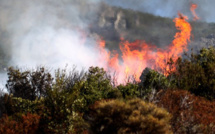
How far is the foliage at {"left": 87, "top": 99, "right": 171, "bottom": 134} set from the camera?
4777mm

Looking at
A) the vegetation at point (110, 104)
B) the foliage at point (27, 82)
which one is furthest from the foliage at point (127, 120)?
the foliage at point (27, 82)

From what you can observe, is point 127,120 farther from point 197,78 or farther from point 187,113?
point 197,78

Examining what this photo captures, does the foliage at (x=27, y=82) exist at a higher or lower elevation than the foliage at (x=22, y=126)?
higher

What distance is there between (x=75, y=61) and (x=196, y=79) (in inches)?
3574

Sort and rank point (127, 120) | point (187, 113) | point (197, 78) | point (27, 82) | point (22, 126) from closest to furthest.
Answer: point (127, 120) → point (22, 126) → point (187, 113) → point (27, 82) → point (197, 78)

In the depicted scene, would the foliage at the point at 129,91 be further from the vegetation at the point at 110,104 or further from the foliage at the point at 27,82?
the foliage at the point at 27,82

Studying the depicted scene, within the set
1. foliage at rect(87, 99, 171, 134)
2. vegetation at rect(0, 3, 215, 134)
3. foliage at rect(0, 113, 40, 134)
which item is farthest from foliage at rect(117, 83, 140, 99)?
foliage at rect(87, 99, 171, 134)

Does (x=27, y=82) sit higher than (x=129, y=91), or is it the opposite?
(x=27, y=82)

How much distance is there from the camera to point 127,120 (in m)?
4.81

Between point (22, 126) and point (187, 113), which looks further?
point (187, 113)

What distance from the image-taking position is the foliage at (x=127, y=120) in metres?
4.78

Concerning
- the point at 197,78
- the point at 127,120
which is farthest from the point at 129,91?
the point at 127,120

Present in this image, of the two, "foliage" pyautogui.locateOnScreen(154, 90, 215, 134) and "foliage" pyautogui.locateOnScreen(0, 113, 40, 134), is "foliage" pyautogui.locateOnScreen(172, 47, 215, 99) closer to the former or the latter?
"foliage" pyautogui.locateOnScreen(154, 90, 215, 134)

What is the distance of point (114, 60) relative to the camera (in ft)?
161
